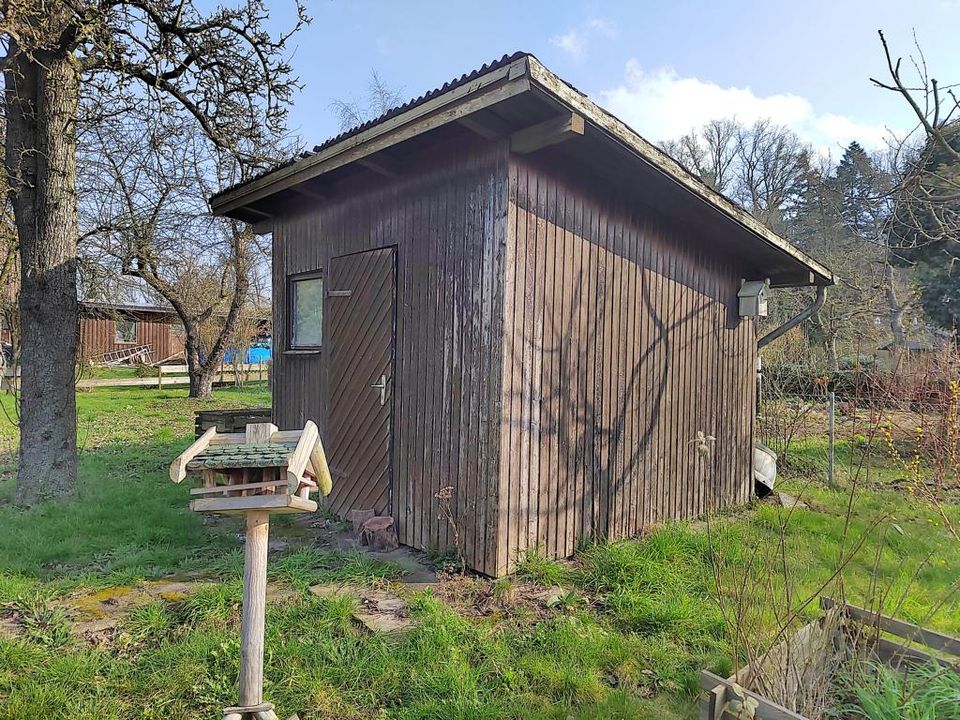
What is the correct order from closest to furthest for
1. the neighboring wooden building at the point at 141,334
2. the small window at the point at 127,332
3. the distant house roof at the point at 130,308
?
1. the distant house roof at the point at 130,308
2. the neighboring wooden building at the point at 141,334
3. the small window at the point at 127,332

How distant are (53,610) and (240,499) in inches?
77.8

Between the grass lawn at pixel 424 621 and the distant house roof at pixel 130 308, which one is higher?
the distant house roof at pixel 130 308

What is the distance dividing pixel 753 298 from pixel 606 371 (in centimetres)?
236

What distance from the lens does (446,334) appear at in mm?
3963

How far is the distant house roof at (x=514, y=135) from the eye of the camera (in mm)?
3035

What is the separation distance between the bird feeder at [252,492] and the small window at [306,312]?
327 cm

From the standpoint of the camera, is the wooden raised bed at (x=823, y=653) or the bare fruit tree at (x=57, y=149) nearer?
the wooden raised bed at (x=823, y=653)

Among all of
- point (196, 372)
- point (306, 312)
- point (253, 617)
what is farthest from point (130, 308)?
point (253, 617)

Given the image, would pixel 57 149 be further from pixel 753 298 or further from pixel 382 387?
pixel 753 298

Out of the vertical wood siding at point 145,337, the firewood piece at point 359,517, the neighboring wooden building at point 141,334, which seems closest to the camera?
the firewood piece at point 359,517

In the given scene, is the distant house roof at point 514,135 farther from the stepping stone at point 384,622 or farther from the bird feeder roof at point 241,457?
the stepping stone at point 384,622

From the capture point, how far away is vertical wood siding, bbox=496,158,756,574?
12.1 ft

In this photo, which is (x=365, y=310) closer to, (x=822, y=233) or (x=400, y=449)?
(x=400, y=449)

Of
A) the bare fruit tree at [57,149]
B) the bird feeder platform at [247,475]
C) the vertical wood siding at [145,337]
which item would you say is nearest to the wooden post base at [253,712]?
the bird feeder platform at [247,475]
